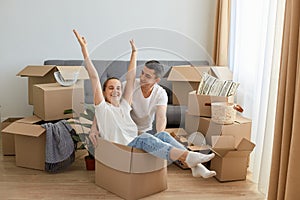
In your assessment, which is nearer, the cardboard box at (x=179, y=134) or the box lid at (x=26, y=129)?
the box lid at (x=26, y=129)

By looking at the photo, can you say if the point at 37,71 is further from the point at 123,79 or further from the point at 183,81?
the point at 183,81

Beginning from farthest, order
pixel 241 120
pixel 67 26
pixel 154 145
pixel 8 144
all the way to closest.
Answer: pixel 67 26, pixel 8 144, pixel 241 120, pixel 154 145

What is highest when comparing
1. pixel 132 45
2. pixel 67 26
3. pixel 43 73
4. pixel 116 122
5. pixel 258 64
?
pixel 67 26

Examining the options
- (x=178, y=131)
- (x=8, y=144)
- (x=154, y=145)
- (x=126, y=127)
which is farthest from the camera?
(x=8, y=144)

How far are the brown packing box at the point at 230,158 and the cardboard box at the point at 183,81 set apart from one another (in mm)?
444

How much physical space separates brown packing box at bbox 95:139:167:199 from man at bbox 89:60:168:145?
194mm

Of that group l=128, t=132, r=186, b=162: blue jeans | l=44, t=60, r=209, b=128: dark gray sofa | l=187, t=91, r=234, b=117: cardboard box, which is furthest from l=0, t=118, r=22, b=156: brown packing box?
l=187, t=91, r=234, b=117: cardboard box

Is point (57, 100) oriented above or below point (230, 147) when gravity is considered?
above

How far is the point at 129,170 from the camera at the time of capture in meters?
2.35

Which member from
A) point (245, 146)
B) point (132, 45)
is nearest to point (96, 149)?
point (132, 45)

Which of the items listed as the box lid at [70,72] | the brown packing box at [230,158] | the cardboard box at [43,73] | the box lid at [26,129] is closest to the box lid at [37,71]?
the cardboard box at [43,73]

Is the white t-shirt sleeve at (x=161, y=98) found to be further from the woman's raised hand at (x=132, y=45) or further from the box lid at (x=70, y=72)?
the box lid at (x=70, y=72)

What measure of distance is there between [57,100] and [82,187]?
Answer: 2.55 ft

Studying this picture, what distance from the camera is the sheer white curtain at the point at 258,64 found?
255 cm
